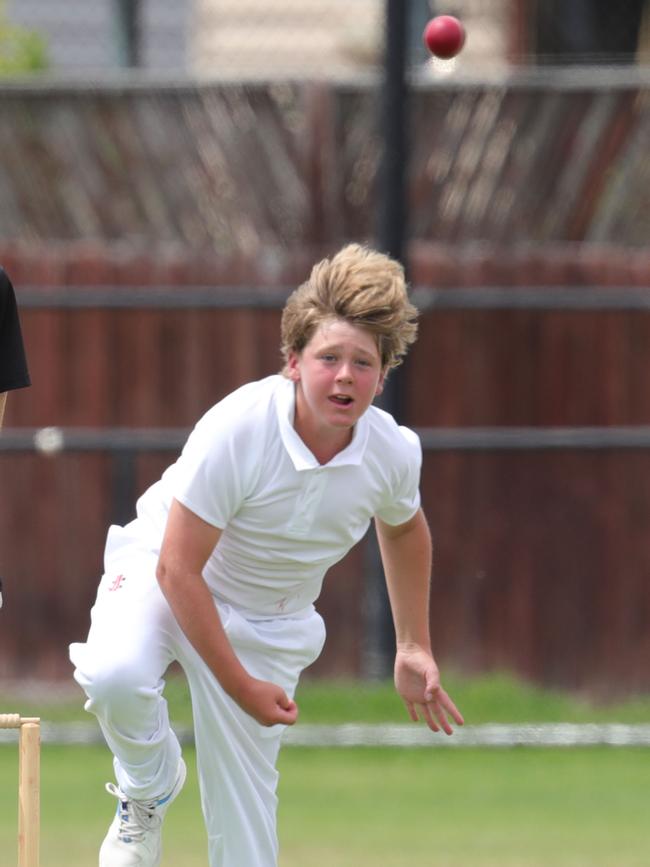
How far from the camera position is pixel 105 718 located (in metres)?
3.87

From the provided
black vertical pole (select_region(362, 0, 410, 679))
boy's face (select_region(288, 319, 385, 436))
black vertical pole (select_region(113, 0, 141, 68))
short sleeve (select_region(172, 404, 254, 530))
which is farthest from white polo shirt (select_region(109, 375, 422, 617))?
black vertical pole (select_region(113, 0, 141, 68))

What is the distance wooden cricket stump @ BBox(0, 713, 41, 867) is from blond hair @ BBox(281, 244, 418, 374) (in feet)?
3.01

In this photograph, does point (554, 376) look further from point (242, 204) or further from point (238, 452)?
point (238, 452)

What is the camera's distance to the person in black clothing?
4.20 metres

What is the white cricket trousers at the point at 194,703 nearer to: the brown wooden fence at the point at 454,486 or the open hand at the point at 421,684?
the open hand at the point at 421,684

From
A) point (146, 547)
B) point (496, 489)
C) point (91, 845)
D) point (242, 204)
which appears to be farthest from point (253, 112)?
point (146, 547)

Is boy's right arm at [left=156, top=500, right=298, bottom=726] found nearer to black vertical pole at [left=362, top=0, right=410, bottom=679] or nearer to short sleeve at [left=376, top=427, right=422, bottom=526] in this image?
short sleeve at [left=376, top=427, right=422, bottom=526]

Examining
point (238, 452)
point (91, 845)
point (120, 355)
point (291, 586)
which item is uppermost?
point (238, 452)

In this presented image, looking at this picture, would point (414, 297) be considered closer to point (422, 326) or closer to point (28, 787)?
point (422, 326)

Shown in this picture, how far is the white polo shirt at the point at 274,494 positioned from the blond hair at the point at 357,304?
154mm

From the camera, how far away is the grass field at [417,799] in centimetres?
538

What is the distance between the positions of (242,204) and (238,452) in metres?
4.27

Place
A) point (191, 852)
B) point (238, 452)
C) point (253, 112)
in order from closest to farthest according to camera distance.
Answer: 1. point (238, 452)
2. point (191, 852)
3. point (253, 112)

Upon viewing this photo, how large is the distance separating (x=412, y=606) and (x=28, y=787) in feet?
3.32
